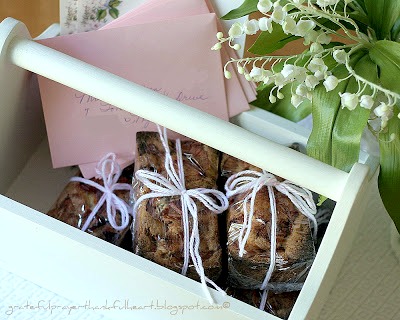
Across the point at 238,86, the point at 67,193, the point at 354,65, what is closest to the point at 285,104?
A: the point at 238,86

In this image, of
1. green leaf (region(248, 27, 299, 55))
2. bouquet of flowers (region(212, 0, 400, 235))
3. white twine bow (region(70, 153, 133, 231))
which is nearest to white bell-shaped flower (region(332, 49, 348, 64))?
bouquet of flowers (region(212, 0, 400, 235))

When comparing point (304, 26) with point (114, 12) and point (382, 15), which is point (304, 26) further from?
point (114, 12)

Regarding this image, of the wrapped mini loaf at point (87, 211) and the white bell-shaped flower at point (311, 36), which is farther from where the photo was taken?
the wrapped mini loaf at point (87, 211)

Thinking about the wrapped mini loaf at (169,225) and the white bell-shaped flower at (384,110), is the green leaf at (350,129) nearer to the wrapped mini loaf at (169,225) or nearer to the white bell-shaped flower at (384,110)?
the white bell-shaped flower at (384,110)

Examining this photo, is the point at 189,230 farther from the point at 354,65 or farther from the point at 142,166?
the point at 354,65

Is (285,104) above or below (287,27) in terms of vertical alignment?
below

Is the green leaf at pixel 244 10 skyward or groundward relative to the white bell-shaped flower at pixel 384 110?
skyward

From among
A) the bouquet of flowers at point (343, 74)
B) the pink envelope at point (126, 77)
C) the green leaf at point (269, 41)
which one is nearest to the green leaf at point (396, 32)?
the bouquet of flowers at point (343, 74)
